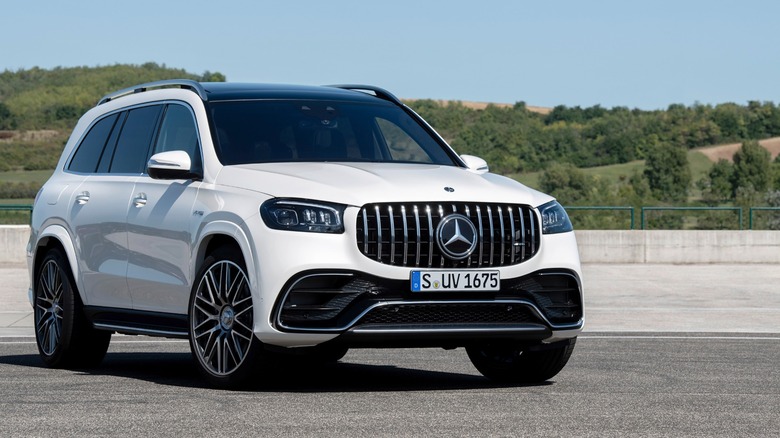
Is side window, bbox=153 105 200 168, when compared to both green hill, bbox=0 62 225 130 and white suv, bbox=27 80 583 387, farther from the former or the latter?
green hill, bbox=0 62 225 130

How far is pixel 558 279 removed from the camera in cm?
841

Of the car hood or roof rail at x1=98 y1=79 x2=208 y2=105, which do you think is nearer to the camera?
the car hood

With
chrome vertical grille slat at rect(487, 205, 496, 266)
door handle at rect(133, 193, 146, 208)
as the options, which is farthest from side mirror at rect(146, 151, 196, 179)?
chrome vertical grille slat at rect(487, 205, 496, 266)

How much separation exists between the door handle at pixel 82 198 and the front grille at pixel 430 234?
2957 mm

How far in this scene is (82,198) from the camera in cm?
1012

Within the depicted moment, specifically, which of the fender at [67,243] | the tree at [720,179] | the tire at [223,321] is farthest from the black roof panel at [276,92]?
the tree at [720,179]

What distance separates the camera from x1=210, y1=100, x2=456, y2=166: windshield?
29.3 ft

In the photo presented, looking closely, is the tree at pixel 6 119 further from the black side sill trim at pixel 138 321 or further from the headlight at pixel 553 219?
the headlight at pixel 553 219

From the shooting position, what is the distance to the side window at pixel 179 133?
29.8 feet

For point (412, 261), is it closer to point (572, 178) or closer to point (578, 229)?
point (578, 229)

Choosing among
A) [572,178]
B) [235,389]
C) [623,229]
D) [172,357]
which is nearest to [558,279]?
[235,389]

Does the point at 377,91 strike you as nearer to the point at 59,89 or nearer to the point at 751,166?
the point at 751,166

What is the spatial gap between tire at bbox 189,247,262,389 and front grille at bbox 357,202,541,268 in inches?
30.3

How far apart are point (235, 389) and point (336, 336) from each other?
783 mm
